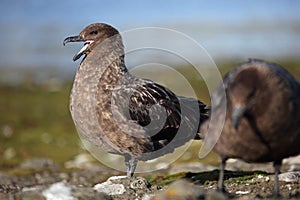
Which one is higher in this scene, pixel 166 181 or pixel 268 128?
pixel 268 128

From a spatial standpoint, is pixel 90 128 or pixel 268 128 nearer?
pixel 268 128

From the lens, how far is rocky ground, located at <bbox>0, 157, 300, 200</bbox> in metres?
9.18

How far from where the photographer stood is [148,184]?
11.7m

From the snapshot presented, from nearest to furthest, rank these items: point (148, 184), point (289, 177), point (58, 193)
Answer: point (58, 193) → point (289, 177) → point (148, 184)

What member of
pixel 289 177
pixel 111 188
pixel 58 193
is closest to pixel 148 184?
pixel 111 188

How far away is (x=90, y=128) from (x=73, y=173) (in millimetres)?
6165

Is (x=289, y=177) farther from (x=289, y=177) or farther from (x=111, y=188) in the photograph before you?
(x=111, y=188)

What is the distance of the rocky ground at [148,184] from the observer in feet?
30.1

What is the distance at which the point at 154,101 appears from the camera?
12.2 m

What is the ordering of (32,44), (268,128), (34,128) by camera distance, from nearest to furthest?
(268,128), (34,128), (32,44)

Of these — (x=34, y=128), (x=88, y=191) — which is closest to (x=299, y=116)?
(x=88, y=191)

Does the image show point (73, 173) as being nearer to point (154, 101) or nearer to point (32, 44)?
point (154, 101)

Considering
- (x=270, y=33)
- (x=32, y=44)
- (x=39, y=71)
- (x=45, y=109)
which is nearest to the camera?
(x=45, y=109)

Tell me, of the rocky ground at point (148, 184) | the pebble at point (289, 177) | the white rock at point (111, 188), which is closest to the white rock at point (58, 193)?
the rocky ground at point (148, 184)
